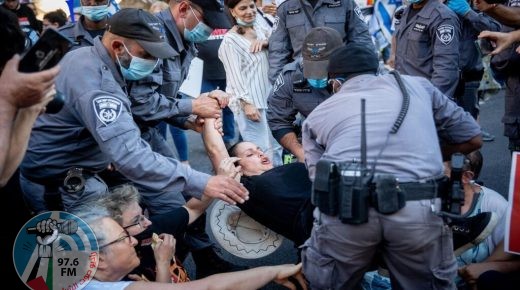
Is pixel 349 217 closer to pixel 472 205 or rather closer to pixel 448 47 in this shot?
pixel 472 205

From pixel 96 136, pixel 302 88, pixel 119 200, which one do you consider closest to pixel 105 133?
pixel 96 136

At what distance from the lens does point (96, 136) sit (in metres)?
2.69

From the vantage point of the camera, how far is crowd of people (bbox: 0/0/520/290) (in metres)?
2.35

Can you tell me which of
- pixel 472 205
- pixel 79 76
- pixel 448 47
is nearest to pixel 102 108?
pixel 79 76

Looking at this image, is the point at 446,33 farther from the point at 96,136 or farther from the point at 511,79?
the point at 96,136

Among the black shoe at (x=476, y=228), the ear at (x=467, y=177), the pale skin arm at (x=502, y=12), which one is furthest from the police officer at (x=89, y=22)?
the black shoe at (x=476, y=228)

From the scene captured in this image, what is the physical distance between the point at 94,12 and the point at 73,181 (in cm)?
181

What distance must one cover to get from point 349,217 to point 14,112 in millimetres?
1229

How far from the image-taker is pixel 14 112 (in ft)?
6.14

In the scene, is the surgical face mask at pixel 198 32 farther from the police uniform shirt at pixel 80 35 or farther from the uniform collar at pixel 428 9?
the uniform collar at pixel 428 9

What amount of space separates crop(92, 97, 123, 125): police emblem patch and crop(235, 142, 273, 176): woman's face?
1120 mm

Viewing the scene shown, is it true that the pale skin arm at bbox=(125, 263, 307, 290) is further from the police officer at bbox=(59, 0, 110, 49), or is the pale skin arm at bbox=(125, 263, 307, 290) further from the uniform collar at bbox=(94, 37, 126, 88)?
the police officer at bbox=(59, 0, 110, 49)

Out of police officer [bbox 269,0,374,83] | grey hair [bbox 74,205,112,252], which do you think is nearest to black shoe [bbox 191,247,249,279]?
grey hair [bbox 74,205,112,252]

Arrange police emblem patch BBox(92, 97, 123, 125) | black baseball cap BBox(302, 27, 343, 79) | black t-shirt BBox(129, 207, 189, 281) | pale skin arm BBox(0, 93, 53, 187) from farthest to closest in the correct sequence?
black baseball cap BBox(302, 27, 343, 79)
black t-shirt BBox(129, 207, 189, 281)
police emblem patch BBox(92, 97, 123, 125)
pale skin arm BBox(0, 93, 53, 187)
